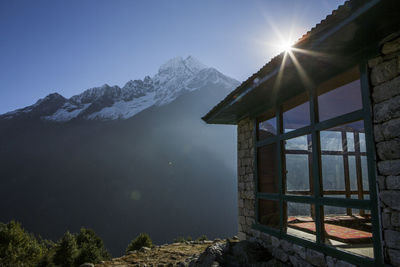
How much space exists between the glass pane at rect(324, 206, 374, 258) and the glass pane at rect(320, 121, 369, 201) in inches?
31.0

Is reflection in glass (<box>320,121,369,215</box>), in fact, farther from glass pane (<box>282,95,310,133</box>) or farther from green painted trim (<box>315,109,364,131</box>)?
green painted trim (<box>315,109,364,131</box>)

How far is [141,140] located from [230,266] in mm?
93287

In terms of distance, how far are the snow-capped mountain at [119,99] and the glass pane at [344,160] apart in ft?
362

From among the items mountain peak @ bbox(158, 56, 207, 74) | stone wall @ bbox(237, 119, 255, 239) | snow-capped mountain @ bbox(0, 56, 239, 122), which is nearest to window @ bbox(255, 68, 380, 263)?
stone wall @ bbox(237, 119, 255, 239)

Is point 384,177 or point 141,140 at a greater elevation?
point 141,140

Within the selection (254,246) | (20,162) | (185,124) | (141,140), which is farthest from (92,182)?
(254,246)

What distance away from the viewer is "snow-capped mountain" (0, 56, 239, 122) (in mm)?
117562

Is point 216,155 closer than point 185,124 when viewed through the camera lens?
Yes

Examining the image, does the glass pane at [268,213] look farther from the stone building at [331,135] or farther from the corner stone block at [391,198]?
the corner stone block at [391,198]

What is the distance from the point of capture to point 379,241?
2959mm

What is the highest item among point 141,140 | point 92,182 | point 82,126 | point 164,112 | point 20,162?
point 164,112

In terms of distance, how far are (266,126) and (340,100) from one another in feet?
5.53

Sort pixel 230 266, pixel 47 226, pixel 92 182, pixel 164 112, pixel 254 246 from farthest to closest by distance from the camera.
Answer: pixel 164 112
pixel 92 182
pixel 47 226
pixel 254 246
pixel 230 266

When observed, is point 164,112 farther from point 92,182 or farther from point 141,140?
point 92,182
